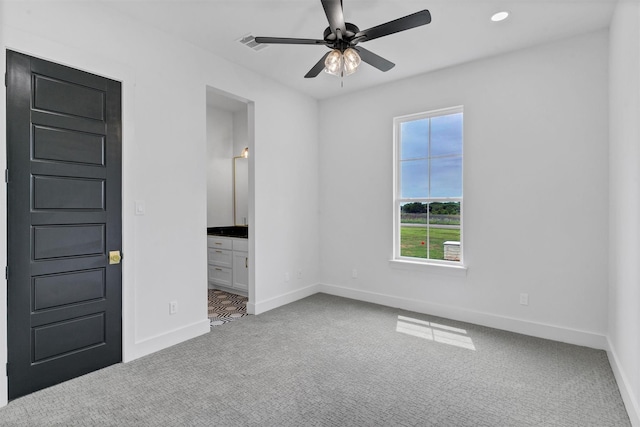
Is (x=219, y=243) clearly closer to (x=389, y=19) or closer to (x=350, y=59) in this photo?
(x=350, y=59)

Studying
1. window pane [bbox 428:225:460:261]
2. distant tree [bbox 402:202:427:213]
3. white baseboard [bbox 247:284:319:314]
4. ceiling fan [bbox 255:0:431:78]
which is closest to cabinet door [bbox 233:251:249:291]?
white baseboard [bbox 247:284:319:314]

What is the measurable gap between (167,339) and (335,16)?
294 cm

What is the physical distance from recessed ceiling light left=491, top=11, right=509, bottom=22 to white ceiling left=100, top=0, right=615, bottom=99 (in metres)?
0.04

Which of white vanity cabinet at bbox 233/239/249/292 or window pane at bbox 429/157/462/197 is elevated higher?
window pane at bbox 429/157/462/197

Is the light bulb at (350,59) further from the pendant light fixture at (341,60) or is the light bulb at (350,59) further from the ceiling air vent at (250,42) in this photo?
the ceiling air vent at (250,42)

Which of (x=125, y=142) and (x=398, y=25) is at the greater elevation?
(x=398, y=25)

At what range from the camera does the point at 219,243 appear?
505cm

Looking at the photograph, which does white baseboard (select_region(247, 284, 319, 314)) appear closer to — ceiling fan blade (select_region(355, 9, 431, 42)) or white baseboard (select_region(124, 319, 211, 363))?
white baseboard (select_region(124, 319, 211, 363))

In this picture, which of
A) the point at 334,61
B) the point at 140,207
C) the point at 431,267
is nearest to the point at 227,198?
the point at 140,207

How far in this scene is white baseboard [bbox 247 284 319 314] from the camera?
4.06 metres

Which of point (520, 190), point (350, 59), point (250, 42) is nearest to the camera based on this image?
→ point (350, 59)

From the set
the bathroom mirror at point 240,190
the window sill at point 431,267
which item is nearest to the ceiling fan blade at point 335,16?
the window sill at point 431,267

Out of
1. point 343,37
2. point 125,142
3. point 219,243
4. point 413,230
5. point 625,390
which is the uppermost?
point 343,37

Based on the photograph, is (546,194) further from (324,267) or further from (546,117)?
(324,267)
